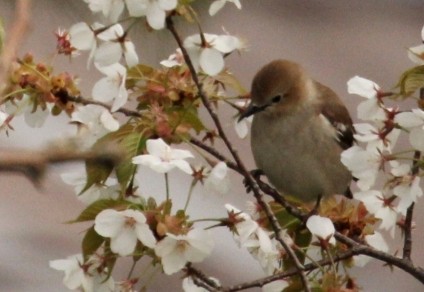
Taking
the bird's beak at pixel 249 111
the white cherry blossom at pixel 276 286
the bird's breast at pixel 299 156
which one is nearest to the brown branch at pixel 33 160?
the white cherry blossom at pixel 276 286

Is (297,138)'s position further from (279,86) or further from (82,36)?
(82,36)

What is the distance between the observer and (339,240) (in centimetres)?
149

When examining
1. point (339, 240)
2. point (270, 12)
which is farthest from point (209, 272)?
point (339, 240)

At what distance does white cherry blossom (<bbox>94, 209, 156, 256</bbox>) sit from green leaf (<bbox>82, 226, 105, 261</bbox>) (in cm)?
7

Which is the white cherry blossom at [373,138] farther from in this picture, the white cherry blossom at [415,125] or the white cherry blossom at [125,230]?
the white cherry blossom at [125,230]

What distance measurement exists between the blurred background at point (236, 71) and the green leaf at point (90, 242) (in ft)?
3.49

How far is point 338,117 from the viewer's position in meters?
2.25

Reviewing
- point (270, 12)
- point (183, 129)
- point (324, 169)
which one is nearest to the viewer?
point (183, 129)

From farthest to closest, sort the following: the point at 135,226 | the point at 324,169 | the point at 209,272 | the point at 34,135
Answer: the point at 209,272, the point at 34,135, the point at 324,169, the point at 135,226

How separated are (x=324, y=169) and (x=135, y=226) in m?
0.96

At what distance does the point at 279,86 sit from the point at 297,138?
0.12 meters

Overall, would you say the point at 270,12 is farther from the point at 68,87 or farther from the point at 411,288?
the point at 68,87

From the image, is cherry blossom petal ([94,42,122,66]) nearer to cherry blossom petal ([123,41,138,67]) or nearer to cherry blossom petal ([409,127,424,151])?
cherry blossom petal ([123,41,138,67])

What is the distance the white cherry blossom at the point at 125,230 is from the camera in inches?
50.4
